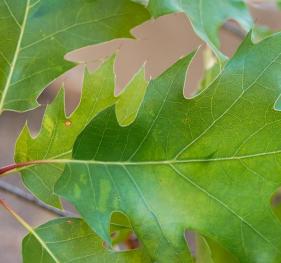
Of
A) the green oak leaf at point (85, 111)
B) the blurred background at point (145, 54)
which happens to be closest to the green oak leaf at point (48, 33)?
the green oak leaf at point (85, 111)

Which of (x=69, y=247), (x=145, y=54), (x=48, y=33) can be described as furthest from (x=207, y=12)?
(x=145, y=54)

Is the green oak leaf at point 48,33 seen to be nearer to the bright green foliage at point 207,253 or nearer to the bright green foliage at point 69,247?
the bright green foliage at point 69,247

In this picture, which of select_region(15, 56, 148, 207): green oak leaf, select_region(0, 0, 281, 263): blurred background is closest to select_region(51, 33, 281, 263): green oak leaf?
select_region(15, 56, 148, 207): green oak leaf

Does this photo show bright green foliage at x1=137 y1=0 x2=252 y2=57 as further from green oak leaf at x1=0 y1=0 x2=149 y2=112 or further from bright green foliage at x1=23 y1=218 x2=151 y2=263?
bright green foliage at x1=23 y1=218 x2=151 y2=263

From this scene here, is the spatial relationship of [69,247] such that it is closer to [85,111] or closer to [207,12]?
[85,111]

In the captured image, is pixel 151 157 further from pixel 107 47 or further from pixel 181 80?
pixel 107 47
